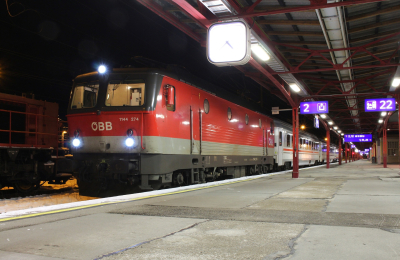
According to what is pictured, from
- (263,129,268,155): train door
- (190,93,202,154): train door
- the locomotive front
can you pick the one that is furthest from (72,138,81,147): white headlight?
(263,129,268,155): train door

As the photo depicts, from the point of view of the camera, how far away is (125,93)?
30.9ft

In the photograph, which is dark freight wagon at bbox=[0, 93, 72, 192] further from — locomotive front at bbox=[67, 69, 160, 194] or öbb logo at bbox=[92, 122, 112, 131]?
öbb logo at bbox=[92, 122, 112, 131]

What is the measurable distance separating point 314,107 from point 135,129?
12.3 meters

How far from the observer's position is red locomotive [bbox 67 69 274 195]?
8.99m

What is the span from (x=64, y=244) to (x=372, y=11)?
942 centimetres

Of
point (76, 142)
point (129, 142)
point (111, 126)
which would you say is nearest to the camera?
point (129, 142)

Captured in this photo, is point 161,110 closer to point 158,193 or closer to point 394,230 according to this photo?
point 158,193

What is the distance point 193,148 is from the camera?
35.7 ft

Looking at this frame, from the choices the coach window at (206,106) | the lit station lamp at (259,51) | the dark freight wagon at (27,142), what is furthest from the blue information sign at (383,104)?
the dark freight wagon at (27,142)

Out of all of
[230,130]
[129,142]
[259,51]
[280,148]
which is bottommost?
[280,148]

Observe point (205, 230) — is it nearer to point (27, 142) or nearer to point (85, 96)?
point (85, 96)

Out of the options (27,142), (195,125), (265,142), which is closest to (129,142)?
(195,125)

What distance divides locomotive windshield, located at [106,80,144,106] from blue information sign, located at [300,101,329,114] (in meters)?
11.5

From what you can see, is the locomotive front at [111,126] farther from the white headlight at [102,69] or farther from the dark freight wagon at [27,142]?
the dark freight wagon at [27,142]
